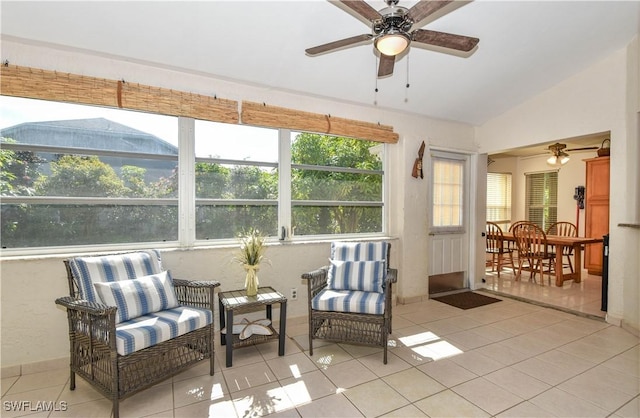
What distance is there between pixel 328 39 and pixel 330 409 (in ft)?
9.51

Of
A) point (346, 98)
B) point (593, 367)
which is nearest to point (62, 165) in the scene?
point (346, 98)

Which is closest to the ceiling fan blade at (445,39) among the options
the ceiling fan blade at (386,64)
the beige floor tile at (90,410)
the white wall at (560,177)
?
the ceiling fan blade at (386,64)

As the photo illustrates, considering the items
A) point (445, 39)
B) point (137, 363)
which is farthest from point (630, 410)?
point (137, 363)

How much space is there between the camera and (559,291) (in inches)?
188

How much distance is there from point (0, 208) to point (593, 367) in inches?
192

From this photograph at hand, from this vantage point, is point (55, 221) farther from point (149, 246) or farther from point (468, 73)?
point (468, 73)

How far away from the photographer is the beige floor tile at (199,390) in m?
2.20

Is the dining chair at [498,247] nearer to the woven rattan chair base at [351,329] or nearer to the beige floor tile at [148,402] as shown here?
the woven rattan chair base at [351,329]

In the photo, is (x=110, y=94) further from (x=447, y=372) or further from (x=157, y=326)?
(x=447, y=372)

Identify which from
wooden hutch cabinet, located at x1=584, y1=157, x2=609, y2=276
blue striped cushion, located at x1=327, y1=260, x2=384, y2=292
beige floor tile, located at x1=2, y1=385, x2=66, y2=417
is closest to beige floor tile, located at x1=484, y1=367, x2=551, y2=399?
blue striped cushion, located at x1=327, y1=260, x2=384, y2=292

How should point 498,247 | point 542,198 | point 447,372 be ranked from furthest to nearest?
point 542,198 → point 498,247 → point 447,372

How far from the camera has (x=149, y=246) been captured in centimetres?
301

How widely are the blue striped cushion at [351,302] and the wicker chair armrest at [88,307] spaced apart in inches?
61.8

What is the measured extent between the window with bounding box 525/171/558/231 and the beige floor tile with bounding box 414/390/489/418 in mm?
6600
